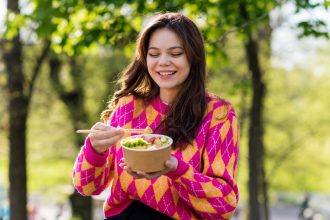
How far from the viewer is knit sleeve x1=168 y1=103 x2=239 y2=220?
235 cm

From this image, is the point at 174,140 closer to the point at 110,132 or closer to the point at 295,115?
the point at 110,132

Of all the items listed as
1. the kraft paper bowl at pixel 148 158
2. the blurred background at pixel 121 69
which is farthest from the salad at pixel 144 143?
the blurred background at pixel 121 69

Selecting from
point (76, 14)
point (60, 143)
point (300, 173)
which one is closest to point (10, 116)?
point (76, 14)

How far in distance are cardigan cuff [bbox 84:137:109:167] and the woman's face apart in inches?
16.7

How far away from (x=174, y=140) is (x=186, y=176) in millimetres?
272

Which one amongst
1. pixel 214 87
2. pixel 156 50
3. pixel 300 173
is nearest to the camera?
pixel 156 50

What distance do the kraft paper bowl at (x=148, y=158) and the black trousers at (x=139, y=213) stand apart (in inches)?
13.0

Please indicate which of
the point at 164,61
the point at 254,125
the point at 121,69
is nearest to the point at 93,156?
the point at 164,61

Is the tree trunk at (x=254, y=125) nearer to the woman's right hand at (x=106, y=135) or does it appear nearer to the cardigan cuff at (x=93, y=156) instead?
the cardigan cuff at (x=93, y=156)

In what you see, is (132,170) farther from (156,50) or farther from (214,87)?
(214,87)

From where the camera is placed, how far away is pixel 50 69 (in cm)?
1596

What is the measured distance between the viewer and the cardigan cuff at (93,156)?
253 centimetres

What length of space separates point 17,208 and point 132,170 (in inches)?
297

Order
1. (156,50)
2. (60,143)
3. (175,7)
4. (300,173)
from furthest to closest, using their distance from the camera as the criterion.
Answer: (300,173) → (60,143) → (175,7) → (156,50)
